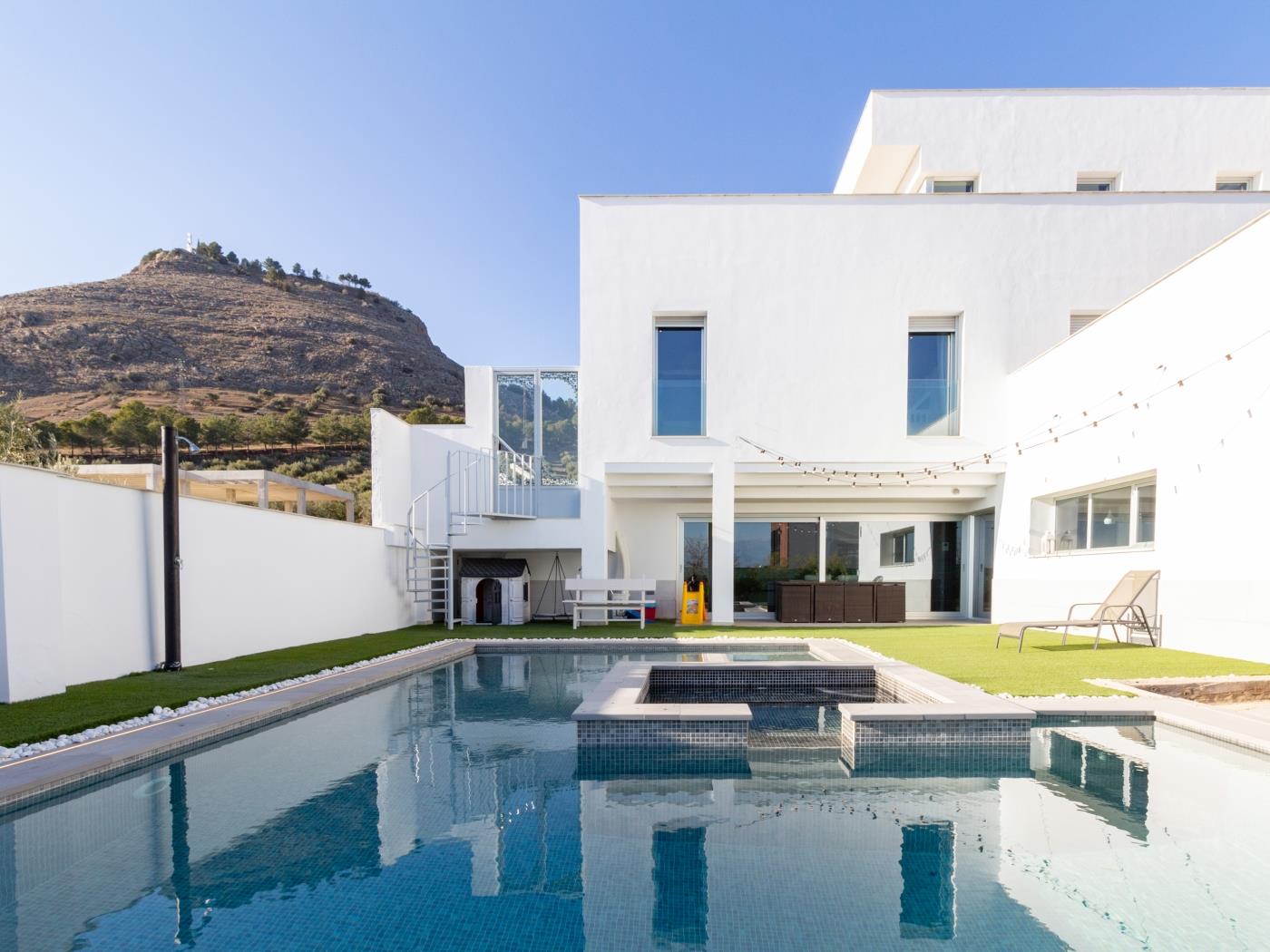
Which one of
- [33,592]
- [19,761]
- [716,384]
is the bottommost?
[19,761]

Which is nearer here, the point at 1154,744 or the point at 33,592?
the point at 1154,744

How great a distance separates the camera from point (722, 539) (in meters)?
12.0

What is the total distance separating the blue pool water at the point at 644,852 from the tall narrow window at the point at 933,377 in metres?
8.06

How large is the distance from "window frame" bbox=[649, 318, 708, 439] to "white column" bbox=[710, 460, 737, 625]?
2.62 ft

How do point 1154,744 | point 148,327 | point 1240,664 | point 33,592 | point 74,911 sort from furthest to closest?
point 148,327, point 1240,664, point 33,592, point 1154,744, point 74,911

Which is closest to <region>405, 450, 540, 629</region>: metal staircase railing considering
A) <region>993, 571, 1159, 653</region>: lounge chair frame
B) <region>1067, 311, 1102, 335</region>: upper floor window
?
<region>993, 571, 1159, 653</region>: lounge chair frame

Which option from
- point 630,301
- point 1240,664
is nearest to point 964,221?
point 630,301

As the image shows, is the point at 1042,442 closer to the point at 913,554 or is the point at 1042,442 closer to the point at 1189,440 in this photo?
the point at 1189,440

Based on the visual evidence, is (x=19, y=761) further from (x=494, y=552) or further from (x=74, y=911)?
(x=494, y=552)

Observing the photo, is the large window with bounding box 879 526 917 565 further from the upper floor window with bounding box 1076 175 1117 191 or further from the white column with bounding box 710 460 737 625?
the upper floor window with bounding box 1076 175 1117 191

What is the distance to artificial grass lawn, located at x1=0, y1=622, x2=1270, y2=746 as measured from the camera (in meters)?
4.97

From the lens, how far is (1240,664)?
6754 millimetres

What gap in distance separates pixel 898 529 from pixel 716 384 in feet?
15.4

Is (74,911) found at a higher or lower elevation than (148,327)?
lower
